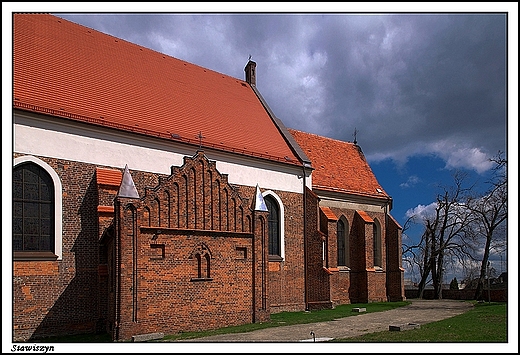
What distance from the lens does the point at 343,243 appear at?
29.4 metres

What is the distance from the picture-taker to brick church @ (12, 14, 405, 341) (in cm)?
1597

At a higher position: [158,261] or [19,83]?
[19,83]

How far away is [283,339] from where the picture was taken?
14828 millimetres

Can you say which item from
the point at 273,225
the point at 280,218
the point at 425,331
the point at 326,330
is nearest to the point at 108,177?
the point at 273,225

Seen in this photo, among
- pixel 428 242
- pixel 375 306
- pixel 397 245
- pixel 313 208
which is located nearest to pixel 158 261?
pixel 313 208

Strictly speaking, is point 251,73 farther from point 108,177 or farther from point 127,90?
point 108,177

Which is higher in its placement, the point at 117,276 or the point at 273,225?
the point at 273,225

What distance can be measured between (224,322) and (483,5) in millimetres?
12278

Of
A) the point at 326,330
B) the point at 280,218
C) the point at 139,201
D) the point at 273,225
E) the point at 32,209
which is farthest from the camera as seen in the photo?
the point at 280,218

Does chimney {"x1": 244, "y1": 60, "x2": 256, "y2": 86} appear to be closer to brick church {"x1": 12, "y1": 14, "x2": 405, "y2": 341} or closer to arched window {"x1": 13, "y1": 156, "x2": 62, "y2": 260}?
brick church {"x1": 12, "y1": 14, "x2": 405, "y2": 341}

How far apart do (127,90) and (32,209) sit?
21.4 feet

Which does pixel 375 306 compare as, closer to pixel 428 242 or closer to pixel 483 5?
pixel 428 242

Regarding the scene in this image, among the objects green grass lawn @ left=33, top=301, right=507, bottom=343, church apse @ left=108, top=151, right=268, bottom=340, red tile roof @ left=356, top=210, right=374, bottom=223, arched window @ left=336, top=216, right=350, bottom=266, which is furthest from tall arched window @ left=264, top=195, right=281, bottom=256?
red tile roof @ left=356, top=210, right=374, bottom=223

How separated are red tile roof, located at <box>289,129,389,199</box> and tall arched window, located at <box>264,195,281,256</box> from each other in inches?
152
